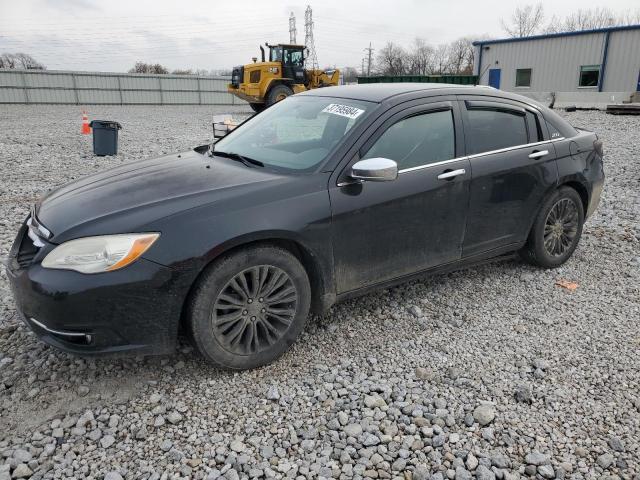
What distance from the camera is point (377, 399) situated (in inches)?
111

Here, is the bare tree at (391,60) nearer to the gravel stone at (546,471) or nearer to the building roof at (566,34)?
the building roof at (566,34)

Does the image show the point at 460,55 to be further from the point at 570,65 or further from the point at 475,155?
the point at 475,155

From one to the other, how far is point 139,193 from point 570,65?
32375mm

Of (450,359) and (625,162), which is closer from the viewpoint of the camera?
(450,359)

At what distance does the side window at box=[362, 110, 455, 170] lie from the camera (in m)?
3.42

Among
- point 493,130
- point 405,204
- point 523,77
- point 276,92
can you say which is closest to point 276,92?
point 276,92

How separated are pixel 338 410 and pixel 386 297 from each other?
4.82 feet

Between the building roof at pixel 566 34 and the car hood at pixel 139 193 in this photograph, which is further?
the building roof at pixel 566 34

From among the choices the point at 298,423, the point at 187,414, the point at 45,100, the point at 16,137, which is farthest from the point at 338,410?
the point at 45,100

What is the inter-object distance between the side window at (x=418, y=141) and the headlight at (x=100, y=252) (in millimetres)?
1495

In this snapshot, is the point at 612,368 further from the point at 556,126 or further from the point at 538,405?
the point at 556,126

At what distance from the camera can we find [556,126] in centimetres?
445

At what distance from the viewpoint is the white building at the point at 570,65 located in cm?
2528

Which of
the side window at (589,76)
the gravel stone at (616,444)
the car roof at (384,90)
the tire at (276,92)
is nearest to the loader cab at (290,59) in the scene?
the tire at (276,92)
